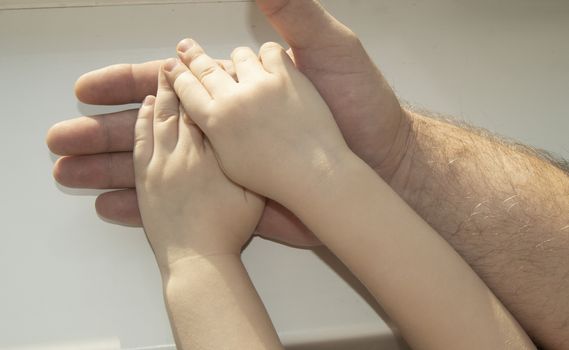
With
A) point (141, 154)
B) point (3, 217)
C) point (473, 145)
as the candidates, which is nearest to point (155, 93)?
point (141, 154)

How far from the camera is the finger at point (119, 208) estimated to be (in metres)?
0.70

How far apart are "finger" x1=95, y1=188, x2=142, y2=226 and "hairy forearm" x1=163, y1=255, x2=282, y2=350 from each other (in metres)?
0.11

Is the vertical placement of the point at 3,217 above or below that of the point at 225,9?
below

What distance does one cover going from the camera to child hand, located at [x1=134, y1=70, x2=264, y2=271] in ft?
2.07

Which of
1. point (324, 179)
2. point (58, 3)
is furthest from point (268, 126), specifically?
point (58, 3)

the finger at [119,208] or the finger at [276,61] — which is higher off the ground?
the finger at [276,61]

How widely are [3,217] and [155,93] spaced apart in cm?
23

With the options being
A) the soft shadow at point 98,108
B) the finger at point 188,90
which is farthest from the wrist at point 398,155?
the soft shadow at point 98,108

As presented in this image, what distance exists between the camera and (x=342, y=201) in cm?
57

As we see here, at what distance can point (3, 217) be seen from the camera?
703 mm

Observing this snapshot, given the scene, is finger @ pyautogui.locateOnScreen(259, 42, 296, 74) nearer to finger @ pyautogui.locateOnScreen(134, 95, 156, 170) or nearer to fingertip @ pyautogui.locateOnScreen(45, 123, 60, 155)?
finger @ pyautogui.locateOnScreen(134, 95, 156, 170)

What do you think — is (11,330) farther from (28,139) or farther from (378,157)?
(378,157)

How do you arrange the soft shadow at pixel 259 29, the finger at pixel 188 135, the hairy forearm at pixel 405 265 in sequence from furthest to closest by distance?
the soft shadow at pixel 259 29, the finger at pixel 188 135, the hairy forearm at pixel 405 265

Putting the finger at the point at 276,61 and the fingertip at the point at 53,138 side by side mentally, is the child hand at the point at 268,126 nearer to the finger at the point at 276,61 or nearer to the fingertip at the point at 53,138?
the finger at the point at 276,61
